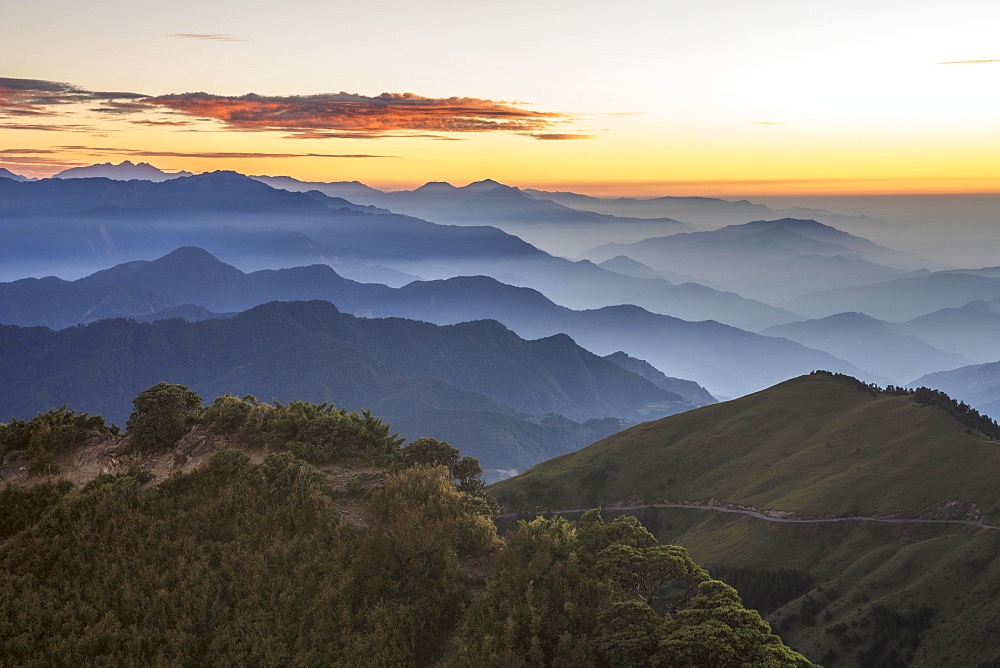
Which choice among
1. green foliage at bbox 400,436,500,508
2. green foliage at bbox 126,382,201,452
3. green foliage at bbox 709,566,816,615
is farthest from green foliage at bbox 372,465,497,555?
green foliage at bbox 709,566,816,615

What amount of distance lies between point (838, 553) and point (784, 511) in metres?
16.0

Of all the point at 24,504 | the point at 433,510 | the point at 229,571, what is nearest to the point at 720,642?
the point at 433,510

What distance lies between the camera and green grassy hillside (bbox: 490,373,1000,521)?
119m

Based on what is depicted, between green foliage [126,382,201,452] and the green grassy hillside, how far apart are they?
11405 cm

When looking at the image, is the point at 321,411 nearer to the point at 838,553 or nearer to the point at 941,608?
the point at 941,608

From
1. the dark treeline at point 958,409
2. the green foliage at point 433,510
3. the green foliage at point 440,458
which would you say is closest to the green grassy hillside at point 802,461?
the dark treeline at point 958,409

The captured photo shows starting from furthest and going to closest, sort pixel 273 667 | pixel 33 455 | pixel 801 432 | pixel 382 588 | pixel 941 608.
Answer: pixel 801 432 → pixel 941 608 → pixel 33 455 → pixel 382 588 → pixel 273 667

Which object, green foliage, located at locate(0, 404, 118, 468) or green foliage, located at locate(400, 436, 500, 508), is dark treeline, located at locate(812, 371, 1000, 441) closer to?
green foliage, located at locate(400, 436, 500, 508)

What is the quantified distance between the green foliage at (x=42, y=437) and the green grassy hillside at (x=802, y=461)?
119m

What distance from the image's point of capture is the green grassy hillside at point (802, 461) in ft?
389

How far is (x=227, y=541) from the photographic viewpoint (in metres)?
31.5

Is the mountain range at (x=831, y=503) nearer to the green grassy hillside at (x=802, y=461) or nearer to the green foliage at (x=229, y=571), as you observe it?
the green grassy hillside at (x=802, y=461)

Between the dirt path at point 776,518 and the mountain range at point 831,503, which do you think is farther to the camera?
the dirt path at point 776,518

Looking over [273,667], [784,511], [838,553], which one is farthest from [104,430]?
[784,511]
